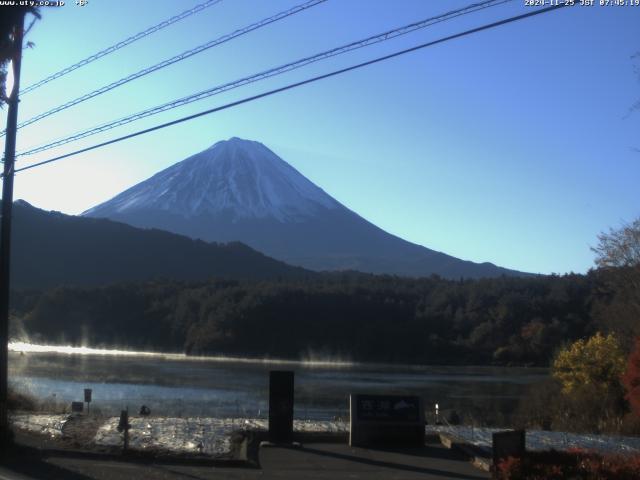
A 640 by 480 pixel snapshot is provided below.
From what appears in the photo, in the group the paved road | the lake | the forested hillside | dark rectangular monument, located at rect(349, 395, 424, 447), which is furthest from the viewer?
the forested hillside

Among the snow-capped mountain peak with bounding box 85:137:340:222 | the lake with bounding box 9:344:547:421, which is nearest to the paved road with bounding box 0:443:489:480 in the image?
the lake with bounding box 9:344:547:421

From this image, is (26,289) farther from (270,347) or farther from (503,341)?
(503,341)

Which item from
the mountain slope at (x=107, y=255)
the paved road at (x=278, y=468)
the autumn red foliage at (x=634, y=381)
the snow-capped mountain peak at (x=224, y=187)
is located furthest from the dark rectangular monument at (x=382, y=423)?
A: the snow-capped mountain peak at (x=224, y=187)

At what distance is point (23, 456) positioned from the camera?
1417 centimetres

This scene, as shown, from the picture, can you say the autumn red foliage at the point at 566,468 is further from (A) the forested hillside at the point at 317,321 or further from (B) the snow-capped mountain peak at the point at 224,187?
(B) the snow-capped mountain peak at the point at 224,187

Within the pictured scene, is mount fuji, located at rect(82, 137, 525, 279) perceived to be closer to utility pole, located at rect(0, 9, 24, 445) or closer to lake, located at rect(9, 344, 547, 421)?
lake, located at rect(9, 344, 547, 421)

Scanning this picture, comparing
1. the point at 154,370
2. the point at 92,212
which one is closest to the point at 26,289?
the point at 154,370

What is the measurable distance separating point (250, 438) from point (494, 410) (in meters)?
21.8

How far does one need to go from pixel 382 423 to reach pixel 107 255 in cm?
9470

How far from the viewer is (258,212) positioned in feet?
595

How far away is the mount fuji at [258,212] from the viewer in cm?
16600

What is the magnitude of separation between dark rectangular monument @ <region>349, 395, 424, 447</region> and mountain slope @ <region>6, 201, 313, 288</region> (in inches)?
3103

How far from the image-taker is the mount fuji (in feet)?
545

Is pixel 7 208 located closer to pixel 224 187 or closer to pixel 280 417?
pixel 280 417
